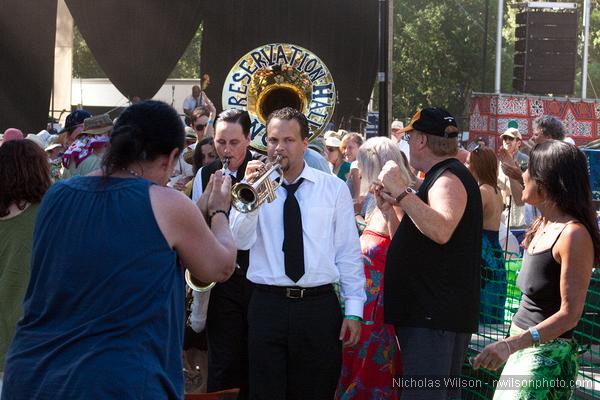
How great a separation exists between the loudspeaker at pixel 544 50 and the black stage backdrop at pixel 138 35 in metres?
8.47

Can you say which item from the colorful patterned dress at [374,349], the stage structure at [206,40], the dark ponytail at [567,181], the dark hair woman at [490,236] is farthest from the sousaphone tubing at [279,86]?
the stage structure at [206,40]

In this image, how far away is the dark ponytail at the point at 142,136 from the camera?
2898 millimetres

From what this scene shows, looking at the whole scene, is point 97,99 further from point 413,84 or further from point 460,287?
point 460,287

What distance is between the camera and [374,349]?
549 cm

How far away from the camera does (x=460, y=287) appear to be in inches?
168

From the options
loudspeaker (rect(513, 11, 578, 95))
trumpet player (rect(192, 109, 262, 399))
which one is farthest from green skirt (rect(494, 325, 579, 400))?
loudspeaker (rect(513, 11, 578, 95))

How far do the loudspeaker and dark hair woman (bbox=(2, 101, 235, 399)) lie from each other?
68.6 ft

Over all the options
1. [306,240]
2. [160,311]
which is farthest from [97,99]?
[160,311]

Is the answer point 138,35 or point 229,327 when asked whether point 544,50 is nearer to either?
point 138,35

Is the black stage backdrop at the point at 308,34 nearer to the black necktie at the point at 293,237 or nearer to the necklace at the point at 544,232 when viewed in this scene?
the black necktie at the point at 293,237

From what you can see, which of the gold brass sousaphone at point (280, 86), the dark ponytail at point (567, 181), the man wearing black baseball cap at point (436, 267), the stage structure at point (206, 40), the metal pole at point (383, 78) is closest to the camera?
the dark ponytail at point (567, 181)

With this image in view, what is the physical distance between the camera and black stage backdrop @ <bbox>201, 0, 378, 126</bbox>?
1898 cm

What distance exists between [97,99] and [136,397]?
964 inches

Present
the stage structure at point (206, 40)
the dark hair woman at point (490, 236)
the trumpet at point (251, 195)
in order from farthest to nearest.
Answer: the stage structure at point (206, 40) → the dark hair woman at point (490, 236) → the trumpet at point (251, 195)
